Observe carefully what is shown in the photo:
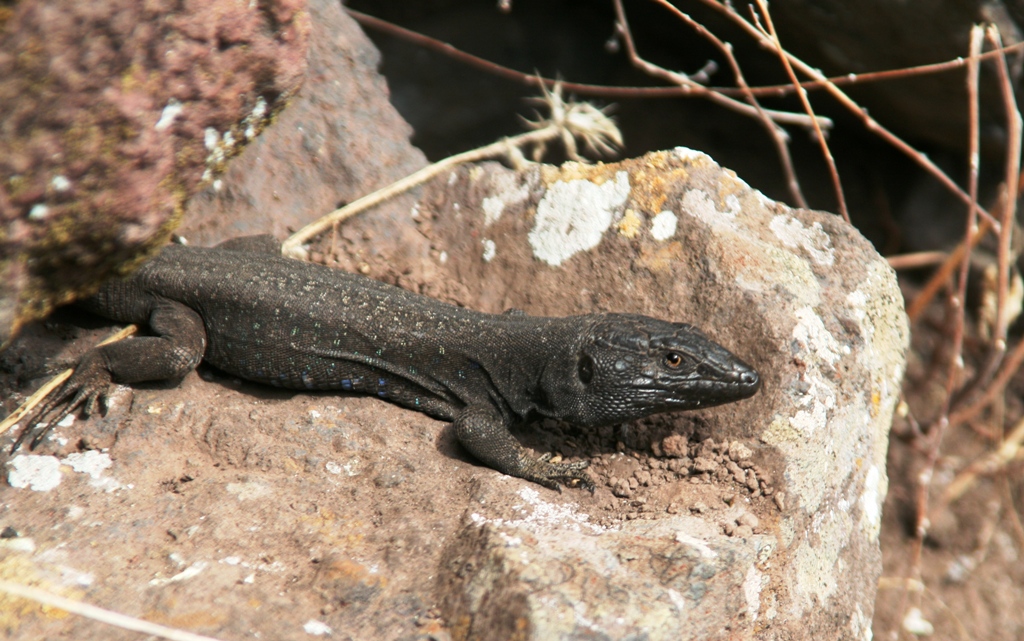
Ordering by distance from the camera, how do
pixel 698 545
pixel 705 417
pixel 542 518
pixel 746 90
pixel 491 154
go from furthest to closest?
pixel 491 154 → pixel 746 90 → pixel 705 417 → pixel 542 518 → pixel 698 545

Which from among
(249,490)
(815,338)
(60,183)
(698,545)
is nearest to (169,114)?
(60,183)

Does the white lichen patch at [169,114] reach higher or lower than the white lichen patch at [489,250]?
higher

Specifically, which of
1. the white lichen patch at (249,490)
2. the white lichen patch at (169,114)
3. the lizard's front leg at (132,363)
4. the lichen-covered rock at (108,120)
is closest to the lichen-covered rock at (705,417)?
the white lichen patch at (249,490)

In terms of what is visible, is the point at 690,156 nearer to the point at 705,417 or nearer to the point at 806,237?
the point at 806,237

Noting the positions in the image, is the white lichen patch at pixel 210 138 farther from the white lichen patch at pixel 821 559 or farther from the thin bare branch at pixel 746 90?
the white lichen patch at pixel 821 559

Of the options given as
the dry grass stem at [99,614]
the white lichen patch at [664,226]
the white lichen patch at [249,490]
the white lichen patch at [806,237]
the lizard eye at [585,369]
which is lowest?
the white lichen patch at [249,490]

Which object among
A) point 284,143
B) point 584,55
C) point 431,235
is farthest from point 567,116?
point 584,55

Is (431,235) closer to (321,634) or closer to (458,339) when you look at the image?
(458,339)
